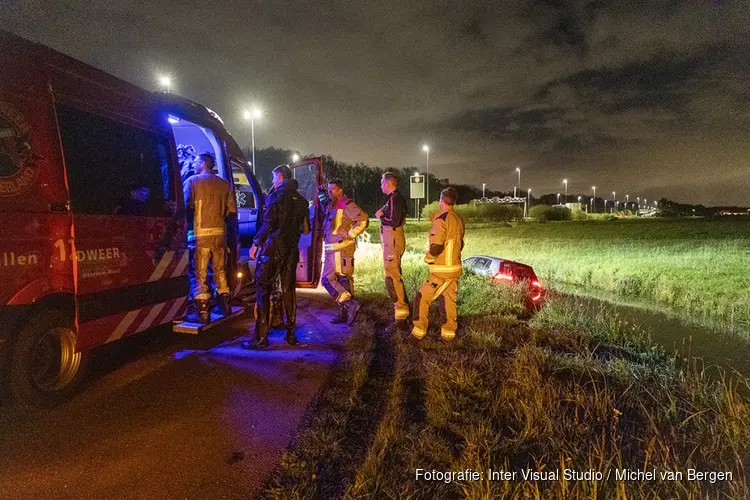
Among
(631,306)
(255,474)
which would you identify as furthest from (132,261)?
(631,306)

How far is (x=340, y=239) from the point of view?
6.12m

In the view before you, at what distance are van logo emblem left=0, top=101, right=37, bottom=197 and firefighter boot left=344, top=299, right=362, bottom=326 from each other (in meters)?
4.02

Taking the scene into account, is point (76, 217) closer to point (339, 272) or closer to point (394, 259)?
point (339, 272)

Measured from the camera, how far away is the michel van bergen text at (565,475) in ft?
8.87

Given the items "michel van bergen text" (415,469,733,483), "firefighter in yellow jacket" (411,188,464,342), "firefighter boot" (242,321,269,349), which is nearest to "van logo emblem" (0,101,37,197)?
"firefighter boot" (242,321,269,349)

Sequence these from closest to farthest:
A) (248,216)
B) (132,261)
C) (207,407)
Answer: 1. (207,407)
2. (132,261)
3. (248,216)

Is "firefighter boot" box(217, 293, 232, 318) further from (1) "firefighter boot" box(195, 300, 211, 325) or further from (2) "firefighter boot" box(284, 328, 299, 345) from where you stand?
(2) "firefighter boot" box(284, 328, 299, 345)

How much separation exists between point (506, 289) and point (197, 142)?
6.53m

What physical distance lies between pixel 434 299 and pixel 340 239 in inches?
63.6

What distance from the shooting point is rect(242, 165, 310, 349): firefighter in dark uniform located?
16.5ft

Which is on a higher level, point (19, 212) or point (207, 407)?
point (19, 212)

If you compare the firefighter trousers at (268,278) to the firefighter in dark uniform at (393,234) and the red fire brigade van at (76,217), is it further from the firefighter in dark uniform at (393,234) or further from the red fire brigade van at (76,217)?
the firefighter in dark uniform at (393,234)

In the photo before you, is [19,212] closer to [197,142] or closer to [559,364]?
[197,142]

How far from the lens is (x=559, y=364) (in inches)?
200
